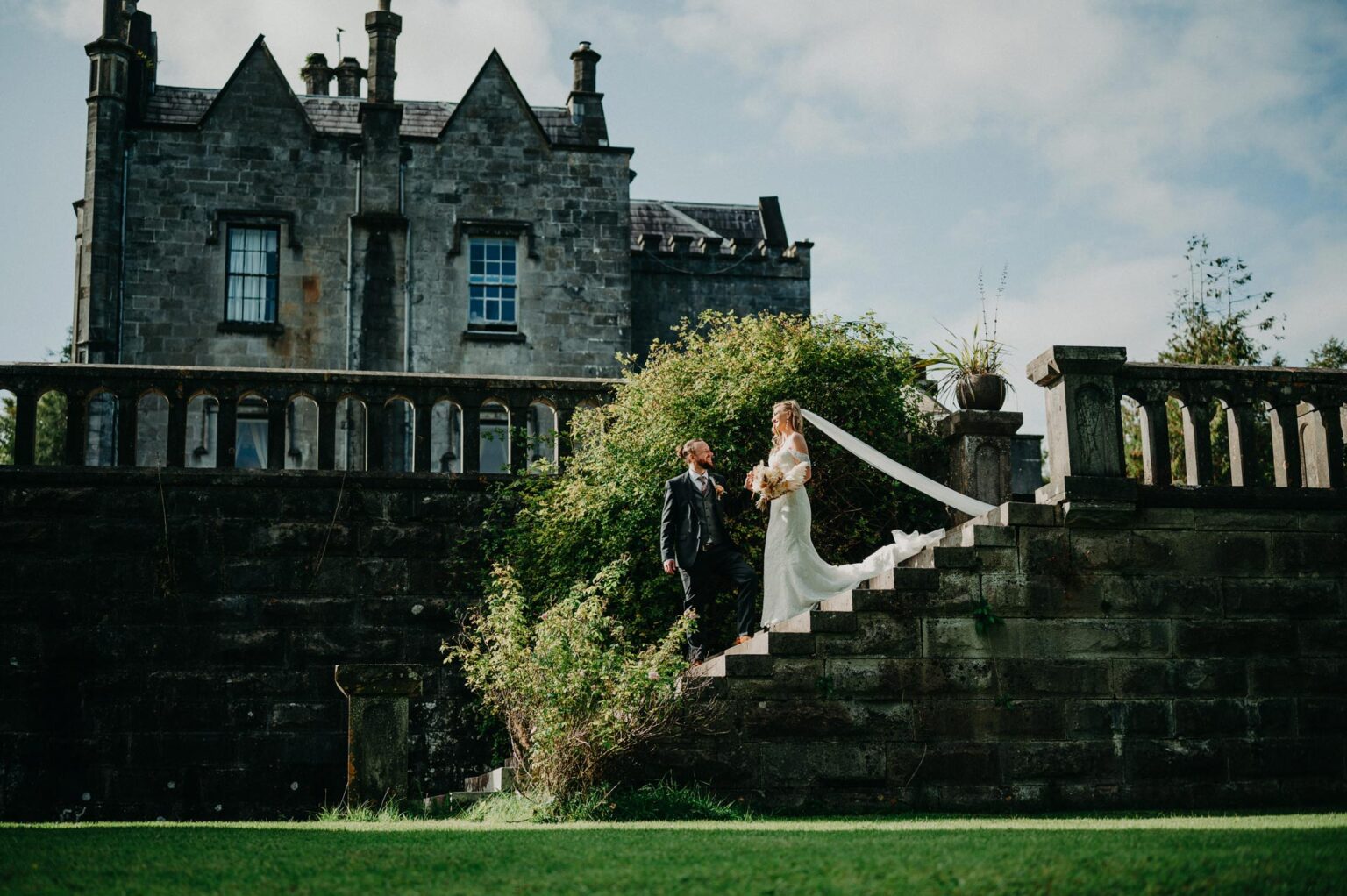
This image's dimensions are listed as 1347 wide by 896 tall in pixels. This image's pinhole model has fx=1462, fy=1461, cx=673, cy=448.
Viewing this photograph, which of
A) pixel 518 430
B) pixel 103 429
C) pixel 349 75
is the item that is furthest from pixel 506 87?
pixel 518 430

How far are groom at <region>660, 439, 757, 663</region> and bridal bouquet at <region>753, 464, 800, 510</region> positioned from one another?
31cm

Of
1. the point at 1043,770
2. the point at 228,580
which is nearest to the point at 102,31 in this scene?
the point at 228,580

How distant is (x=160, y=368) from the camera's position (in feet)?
43.2

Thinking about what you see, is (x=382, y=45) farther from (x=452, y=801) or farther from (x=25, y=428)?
(x=452, y=801)

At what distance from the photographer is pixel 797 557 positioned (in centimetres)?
1166

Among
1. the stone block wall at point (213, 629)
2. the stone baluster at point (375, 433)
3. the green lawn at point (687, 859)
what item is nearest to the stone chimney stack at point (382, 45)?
the stone baluster at point (375, 433)

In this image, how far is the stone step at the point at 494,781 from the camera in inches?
421

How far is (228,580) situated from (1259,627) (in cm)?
848

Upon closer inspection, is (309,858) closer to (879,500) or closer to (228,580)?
(228,580)

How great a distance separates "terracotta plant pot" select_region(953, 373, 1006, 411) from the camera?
537 inches

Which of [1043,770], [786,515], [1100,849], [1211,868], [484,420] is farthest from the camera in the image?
[484,420]

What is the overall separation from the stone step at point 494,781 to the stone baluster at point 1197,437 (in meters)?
5.77

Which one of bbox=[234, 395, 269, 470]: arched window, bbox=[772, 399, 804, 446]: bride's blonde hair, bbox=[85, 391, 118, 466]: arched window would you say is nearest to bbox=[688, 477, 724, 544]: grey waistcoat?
bbox=[772, 399, 804, 446]: bride's blonde hair

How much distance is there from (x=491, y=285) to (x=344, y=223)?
275 cm
